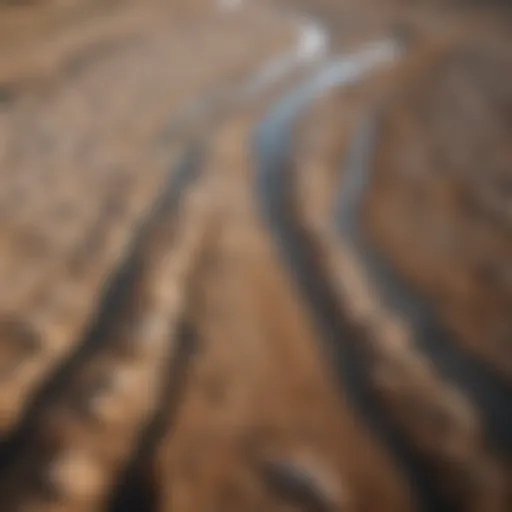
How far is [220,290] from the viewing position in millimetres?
171

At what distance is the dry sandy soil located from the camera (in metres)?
0.13

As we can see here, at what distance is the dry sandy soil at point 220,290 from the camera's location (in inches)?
5.2

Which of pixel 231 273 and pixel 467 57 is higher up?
pixel 467 57

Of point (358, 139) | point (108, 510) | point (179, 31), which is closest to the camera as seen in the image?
point (108, 510)

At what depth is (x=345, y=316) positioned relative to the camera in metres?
0.16

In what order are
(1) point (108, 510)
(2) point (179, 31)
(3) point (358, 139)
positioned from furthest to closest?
(2) point (179, 31) → (3) point (358, 139) → (1) point (108, 510)

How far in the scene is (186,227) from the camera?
19cm

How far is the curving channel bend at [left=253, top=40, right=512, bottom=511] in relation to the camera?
0.45ft

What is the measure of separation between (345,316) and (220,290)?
1.1 inches

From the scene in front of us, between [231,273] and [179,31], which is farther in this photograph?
[179,31]

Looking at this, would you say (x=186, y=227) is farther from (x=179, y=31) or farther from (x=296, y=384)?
(x=179, y=31)

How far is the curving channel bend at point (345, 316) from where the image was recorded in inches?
5.4

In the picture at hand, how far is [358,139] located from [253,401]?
0.12 meters

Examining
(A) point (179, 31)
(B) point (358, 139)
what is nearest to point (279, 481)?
(B) point (358, 139)
